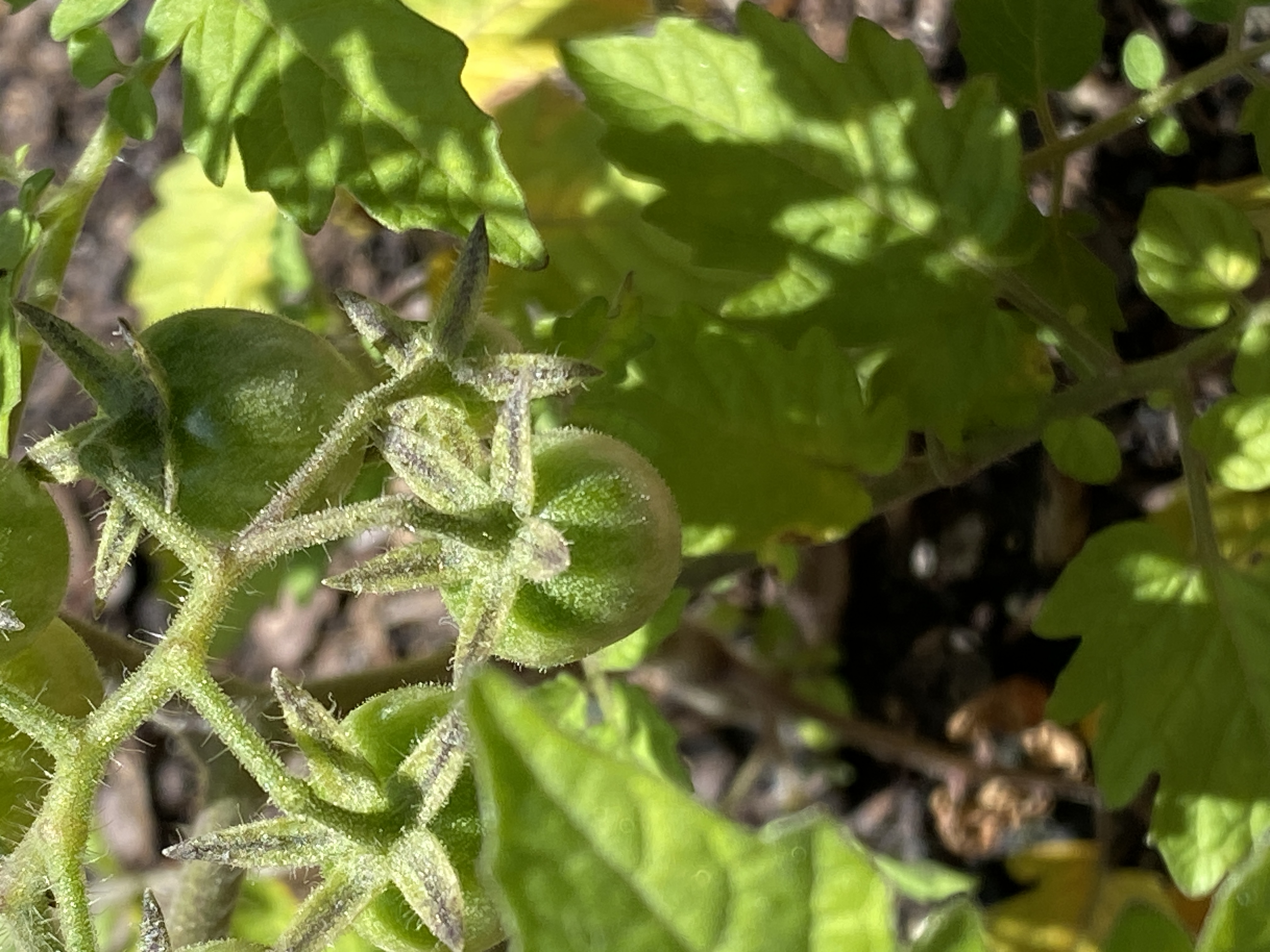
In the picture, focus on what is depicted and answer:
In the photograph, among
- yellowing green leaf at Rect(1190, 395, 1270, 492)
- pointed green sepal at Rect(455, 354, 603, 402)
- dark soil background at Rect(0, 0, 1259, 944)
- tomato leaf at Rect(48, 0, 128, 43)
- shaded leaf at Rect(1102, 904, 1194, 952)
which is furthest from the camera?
dark soil background at Rect(0, 0, 1259, 944)

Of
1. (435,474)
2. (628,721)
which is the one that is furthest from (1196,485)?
(435,474)

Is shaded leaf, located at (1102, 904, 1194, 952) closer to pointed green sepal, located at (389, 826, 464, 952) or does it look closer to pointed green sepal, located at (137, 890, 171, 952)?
pointed green sepal, located at (389, 826, 464, 952)

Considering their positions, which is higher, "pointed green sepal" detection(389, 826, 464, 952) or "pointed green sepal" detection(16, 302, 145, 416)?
"pointed green sepal" detection(16, 302, 145, 416)

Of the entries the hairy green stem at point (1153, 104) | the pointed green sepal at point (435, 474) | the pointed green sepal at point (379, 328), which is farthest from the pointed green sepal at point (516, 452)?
the hairy green stem at point (1153, 104)

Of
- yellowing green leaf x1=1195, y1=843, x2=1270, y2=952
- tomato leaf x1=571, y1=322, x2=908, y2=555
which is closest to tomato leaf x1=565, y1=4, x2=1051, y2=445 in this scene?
tomato leaf x1=571, y1=322, x2=908, y2=555

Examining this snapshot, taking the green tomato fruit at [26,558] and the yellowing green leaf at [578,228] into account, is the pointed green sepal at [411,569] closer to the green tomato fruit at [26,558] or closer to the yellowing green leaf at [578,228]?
the green tomato fruit at [26,558]

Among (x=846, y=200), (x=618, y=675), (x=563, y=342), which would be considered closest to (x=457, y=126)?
(x=563, y=342)
